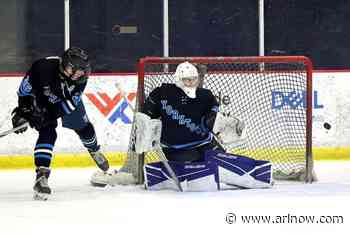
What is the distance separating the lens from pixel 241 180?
512cm

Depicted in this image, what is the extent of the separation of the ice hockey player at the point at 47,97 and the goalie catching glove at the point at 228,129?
773mm

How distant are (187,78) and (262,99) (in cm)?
117

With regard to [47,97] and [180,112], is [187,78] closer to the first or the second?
[180,112]

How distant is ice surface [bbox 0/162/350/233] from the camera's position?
3848 millimetres

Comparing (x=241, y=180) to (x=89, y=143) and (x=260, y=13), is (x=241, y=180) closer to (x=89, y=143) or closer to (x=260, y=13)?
(x=89, y=143)

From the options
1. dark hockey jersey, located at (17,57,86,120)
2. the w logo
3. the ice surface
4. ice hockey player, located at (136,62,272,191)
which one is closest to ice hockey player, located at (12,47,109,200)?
dark hockey jersey, located at (17,57,86,120)

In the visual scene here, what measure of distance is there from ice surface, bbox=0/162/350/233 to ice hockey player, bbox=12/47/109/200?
0.21 meters

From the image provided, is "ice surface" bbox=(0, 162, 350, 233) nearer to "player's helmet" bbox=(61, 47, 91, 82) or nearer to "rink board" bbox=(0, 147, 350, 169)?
"player's helmet" bbox=(61, 47, 91, 82)

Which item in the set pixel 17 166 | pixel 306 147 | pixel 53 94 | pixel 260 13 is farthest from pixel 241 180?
pixel 260 13

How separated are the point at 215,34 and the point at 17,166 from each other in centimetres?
192

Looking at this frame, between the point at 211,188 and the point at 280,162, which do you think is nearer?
the point at 211,188

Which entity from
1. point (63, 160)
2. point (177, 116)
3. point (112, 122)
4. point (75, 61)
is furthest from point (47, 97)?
point (112, 122)

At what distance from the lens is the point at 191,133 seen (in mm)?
5152

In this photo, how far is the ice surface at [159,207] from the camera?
385 cm
